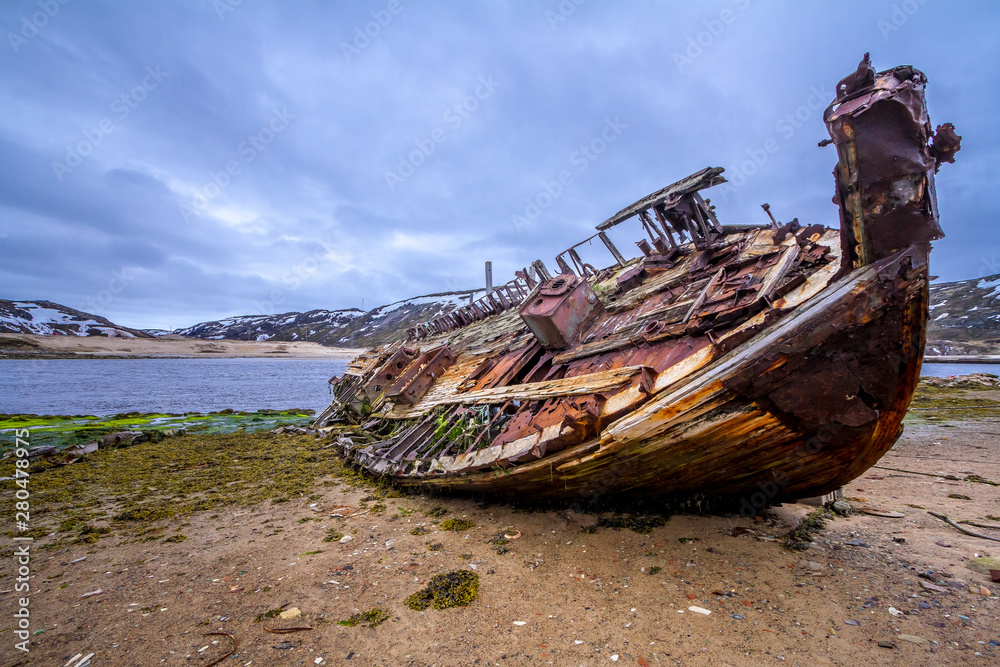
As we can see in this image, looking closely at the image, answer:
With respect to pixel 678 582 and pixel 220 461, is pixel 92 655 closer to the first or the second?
pixel 678 582

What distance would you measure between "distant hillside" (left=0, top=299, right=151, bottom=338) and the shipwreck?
136 m

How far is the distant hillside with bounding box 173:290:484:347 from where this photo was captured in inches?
5300

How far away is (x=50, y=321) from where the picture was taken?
110750 millimetres

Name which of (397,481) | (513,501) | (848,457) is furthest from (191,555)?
(848,457)

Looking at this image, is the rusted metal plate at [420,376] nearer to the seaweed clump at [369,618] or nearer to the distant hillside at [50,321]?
the seaweed clump at [369,618]

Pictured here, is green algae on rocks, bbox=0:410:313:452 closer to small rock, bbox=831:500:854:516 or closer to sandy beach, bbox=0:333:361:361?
small rock, bbox=831:500:854:516

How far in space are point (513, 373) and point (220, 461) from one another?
9222 millimetres

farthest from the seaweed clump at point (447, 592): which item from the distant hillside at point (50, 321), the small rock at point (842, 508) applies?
the distant hillside at point (50, 321)

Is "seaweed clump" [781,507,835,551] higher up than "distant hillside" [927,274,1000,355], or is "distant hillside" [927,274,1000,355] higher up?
"distant hillside" [927,274,1000,355]

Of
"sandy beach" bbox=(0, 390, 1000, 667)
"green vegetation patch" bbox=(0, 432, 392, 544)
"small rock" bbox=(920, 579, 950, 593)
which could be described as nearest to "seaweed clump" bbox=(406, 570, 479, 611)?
"sandy beach" bbox=(0, 390, 1000, 667)

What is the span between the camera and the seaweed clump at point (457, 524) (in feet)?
20.8

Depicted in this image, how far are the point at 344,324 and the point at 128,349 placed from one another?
67.8 metres

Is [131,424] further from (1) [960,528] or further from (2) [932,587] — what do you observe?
(1) [960,528]

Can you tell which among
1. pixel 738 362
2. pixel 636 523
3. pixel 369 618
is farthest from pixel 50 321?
pixel 738 362
